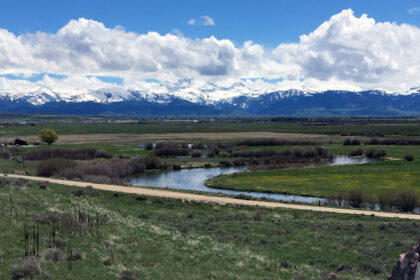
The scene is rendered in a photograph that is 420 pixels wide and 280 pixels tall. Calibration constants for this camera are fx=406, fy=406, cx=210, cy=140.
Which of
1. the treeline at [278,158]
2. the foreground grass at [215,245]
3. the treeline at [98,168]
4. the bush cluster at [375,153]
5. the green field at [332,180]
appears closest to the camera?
the foreground grass at [215,245]

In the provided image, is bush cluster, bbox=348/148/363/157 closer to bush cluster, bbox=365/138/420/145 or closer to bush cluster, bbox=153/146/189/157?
bush cluster, bbox=365/138/420/145

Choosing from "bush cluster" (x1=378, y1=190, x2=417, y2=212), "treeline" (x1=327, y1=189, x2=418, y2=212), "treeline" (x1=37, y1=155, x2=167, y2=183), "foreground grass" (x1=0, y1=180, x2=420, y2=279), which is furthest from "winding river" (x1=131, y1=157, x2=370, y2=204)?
"foreground grass" (x1=0, y1=180, x2=420, y2=279)

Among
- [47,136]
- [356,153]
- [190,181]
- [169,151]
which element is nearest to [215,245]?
[190,181]

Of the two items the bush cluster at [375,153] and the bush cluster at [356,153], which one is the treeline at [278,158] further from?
the bush cluster at [375,153]

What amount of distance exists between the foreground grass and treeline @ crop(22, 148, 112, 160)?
7055cm

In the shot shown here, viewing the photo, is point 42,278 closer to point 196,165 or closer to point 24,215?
point 24,215

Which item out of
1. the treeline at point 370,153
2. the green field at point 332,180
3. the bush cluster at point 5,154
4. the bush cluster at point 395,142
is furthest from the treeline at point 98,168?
the bush cluster at point 395,142

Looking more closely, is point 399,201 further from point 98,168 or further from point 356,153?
point 356,153

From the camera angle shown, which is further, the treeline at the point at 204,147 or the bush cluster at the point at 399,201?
the treeline at the point at 204,147

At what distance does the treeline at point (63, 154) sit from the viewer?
9369cm

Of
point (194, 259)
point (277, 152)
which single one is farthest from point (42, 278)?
point (277, 152)

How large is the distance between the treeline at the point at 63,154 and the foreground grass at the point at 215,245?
231 feet

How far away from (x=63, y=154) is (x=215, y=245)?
84728 mm

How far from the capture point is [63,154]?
316 feet
